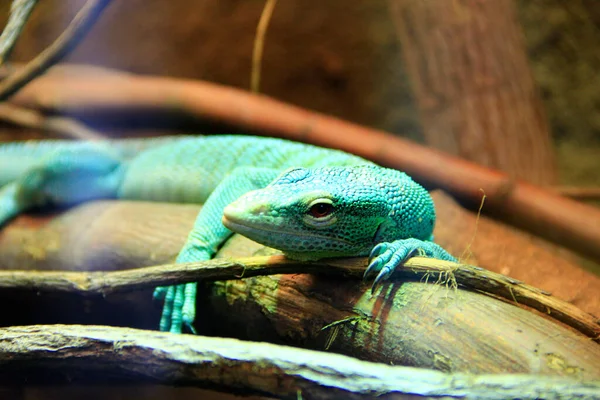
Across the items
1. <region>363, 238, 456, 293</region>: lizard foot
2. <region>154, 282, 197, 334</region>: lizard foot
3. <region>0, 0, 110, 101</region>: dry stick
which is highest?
→ <region>0, 0, 110, 101</region>: dry stick

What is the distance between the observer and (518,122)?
16.2 ft

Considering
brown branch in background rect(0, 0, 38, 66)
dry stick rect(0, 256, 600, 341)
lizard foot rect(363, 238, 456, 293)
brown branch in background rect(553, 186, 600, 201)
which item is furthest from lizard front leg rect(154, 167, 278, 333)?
brown branch in background rect(553, 186, 600, 201)

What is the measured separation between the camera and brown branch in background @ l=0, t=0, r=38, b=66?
306cm

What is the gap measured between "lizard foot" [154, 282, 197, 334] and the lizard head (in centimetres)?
73

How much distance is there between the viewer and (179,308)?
2898 millimetres

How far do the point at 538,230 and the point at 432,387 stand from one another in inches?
117

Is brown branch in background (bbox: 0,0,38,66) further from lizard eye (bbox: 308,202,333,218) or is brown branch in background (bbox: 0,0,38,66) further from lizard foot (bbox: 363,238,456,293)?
lizard foot (bbox: 363,238,456,293)

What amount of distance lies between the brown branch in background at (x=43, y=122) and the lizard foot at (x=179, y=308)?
10.2 feet

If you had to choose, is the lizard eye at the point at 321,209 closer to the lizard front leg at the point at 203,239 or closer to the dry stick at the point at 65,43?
the lizard front leg at the point at 203,239

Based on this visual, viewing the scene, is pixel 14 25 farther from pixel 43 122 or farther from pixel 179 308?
pixel 43 122

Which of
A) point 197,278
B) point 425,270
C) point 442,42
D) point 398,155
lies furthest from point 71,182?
point 442,42

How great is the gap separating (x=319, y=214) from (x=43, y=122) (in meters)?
4.38

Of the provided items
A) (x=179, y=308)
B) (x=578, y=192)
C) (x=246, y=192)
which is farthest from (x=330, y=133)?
(x=179, y=308)

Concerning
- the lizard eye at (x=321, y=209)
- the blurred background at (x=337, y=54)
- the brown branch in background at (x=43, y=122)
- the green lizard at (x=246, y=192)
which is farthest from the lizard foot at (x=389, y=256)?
the blurred background at (x=337, y=54)
